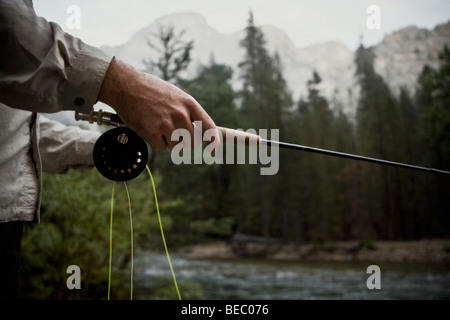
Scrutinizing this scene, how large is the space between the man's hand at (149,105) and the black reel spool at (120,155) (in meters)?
0.28

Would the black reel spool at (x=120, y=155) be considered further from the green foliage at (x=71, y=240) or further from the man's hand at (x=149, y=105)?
the green foliage at (x=71, y=240)

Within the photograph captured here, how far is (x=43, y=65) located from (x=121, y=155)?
45 cm

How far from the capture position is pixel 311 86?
29375 mm

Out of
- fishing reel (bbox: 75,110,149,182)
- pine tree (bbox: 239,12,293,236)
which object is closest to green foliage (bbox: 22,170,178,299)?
fishing reel (bbox: 75,110,149,182)

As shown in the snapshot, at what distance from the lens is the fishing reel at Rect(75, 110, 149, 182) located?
1275mm

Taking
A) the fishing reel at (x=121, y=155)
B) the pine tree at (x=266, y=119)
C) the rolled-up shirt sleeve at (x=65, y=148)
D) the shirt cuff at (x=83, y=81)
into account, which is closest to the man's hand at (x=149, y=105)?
the shirt cuff at (x=83, y=81)

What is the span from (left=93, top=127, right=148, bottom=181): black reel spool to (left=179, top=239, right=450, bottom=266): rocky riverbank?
18724mm

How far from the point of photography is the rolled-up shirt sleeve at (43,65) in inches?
35.3

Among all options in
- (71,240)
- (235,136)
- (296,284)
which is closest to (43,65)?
(235,136)

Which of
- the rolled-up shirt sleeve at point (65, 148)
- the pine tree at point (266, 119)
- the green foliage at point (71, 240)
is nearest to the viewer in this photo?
the rolled-up shirt sleeve at point (65, 148)

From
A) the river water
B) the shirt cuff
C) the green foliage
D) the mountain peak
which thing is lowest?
the river water

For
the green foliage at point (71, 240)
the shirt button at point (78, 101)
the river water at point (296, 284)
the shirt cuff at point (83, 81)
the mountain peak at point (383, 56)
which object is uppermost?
the mountain peak at point (383, 56)

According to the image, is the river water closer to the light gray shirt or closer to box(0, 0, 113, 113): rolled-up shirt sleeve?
the light gray shirt
